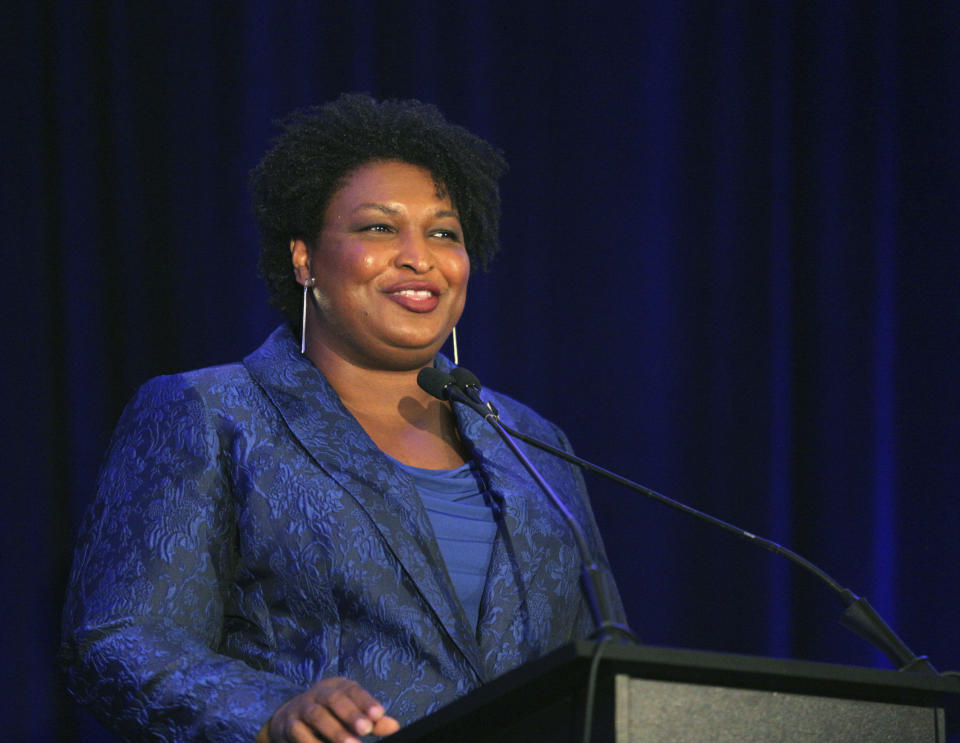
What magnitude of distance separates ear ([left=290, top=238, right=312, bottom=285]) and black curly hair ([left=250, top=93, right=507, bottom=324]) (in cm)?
1

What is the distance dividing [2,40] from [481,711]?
6.43ft

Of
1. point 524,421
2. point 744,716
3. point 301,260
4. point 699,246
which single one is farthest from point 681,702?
point 699,246

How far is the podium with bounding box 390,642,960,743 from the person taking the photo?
3.55 feet

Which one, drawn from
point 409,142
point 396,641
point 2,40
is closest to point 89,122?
point 2,40

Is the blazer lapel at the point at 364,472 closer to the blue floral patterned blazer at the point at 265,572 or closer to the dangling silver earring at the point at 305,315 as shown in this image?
the blue floral patterned blazer at the point at 265,572

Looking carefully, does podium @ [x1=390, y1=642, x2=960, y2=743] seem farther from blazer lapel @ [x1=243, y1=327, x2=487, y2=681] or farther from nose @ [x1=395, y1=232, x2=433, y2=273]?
nose @ [x1=395, y1=232, x2=433, y2=273]

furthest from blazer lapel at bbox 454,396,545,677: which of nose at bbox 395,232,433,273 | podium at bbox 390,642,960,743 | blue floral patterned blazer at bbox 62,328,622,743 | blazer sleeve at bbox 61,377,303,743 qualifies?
podium at bbox 390,642,960,743

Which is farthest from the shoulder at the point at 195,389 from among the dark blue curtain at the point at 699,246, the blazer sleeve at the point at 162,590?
the dark blue curtain at the point at 699,246

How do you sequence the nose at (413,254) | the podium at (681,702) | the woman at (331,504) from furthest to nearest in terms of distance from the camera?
1. the nose at (413,254)
2. the woman at (331,504)
3. the podium at (681,702)

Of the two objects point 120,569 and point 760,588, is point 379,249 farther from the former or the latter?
point 760,588

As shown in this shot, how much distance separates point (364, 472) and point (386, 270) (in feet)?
1.31

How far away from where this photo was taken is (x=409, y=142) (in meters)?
2.26

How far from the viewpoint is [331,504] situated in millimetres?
1862

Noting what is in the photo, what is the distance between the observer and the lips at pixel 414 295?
84.0 inches
